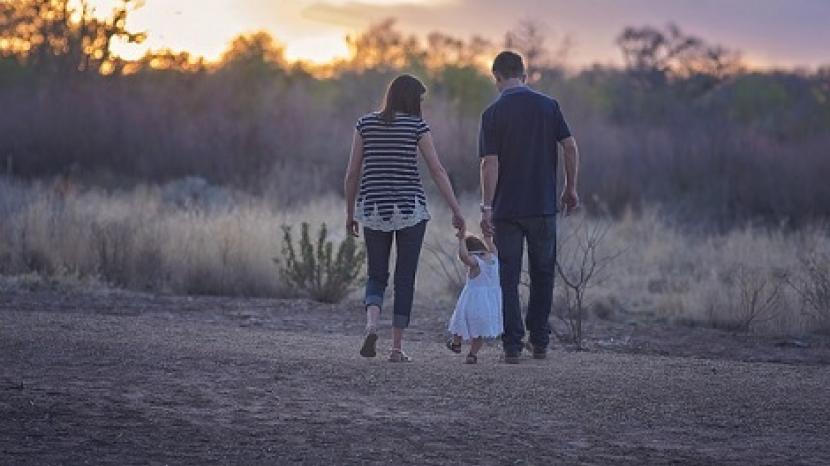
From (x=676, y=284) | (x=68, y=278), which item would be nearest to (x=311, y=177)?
(x=676, y=284)

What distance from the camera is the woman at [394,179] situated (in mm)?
9719

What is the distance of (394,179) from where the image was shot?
9773 mm

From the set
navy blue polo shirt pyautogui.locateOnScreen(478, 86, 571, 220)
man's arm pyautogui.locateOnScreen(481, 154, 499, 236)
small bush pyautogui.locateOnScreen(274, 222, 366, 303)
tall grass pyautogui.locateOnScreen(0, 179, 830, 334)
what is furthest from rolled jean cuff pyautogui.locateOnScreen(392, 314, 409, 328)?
tall grass pyautogui.locateOnScreen(0, 179, 830, 334)

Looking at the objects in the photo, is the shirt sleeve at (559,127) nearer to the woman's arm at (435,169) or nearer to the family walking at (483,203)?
the family walking at (483,203)

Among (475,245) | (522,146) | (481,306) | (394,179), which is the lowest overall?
(481,306)

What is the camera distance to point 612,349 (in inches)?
499

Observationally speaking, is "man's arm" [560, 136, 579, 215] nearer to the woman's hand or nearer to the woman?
the woman

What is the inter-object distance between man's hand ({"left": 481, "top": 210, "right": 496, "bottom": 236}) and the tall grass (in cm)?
573

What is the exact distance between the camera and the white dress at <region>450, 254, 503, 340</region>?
994cm

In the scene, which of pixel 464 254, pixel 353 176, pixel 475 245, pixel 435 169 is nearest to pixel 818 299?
pixel 475 245

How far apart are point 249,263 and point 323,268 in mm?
1302

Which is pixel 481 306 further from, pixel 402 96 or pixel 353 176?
pixel 402 96

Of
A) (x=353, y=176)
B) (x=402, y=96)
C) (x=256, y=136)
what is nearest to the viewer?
(x=402, y=96)

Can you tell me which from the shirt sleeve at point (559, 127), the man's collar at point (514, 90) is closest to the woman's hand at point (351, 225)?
the man's collar at point (514, 90)
